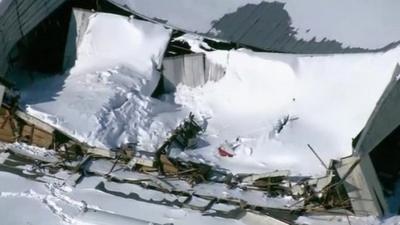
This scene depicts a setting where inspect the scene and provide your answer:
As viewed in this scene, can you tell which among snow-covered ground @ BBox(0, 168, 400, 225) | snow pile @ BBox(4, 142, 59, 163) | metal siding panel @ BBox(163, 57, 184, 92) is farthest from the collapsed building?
snow-covered ground @ BBox(0, 168, 400, 225)

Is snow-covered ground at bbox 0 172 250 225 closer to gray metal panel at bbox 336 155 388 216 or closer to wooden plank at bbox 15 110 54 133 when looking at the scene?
wooden plank at bbox 15 110 54 133

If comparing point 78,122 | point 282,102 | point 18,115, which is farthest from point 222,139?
point 18,115

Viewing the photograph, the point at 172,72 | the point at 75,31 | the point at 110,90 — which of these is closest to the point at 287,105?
the point at 172,72

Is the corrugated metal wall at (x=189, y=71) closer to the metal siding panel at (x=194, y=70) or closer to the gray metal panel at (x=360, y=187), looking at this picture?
the metal siding panel at (x=194, y=70)

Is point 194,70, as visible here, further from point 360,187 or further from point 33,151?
point 360,187

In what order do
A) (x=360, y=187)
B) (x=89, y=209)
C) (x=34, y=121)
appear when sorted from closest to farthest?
1. (x=89, y=209)
2. (x=360, y=187)
3. (x=34, y=121)

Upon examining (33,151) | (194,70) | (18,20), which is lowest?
(33,151)

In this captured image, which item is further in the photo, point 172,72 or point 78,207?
point 172,72

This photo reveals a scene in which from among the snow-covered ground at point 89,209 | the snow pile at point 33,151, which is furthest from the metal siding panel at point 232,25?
the snow pile at point 33,151
